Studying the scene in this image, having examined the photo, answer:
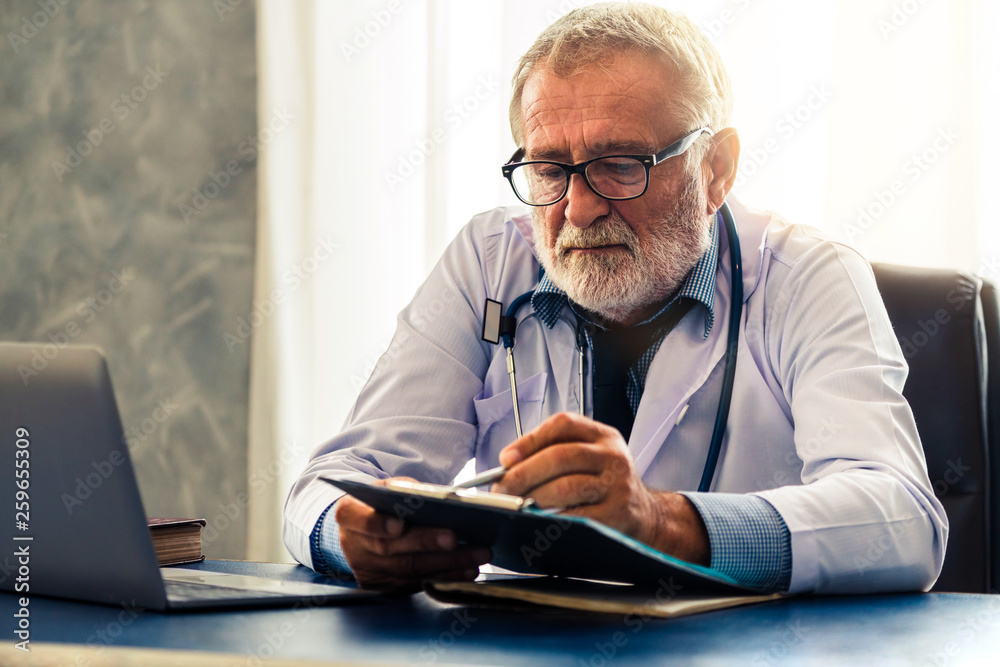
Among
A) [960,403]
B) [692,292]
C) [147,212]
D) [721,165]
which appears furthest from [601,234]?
[147,212]

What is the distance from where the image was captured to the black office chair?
137 centimetres

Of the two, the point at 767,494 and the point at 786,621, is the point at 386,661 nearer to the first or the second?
the point at 786,621

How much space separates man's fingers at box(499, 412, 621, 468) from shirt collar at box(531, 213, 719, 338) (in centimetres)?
60

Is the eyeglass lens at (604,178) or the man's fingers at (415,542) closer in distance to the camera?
the man's fingers at (415,542)

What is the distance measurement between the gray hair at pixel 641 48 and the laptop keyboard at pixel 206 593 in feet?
3.05

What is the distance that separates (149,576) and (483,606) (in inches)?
11.5

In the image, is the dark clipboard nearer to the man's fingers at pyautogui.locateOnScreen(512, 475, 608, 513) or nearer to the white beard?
the man's fingers at pyautogui.locateOnScreen(512, 475, 608, 513)

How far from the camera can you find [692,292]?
4.69ft

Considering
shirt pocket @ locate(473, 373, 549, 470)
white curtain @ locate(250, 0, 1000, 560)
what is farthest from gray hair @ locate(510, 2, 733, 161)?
white curtain @ locate(250, 0, 1000, 560)

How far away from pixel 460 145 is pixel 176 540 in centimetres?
162

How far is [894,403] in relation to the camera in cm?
117

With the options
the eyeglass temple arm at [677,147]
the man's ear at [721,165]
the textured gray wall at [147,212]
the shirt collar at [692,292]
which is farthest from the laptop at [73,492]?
the textured gray wall at [147,212]

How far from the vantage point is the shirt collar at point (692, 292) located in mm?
1425

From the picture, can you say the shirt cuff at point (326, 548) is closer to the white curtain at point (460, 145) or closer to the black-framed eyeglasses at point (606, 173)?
the black-framed eyeglasses at point (606, 173)
